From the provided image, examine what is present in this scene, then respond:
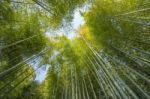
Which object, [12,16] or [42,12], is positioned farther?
[42,12]

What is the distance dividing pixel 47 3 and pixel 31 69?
2498 mm

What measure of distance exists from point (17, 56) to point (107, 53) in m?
3.16

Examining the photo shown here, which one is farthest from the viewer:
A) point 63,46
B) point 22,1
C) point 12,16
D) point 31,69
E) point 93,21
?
point 63,46

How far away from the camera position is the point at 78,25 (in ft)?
38.1

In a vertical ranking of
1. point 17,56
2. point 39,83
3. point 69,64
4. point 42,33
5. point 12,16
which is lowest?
point 39,83

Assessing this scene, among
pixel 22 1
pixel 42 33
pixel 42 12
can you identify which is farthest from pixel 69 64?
pixel 22 1

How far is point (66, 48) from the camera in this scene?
10898 millimetres

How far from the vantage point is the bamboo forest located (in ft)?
23.5

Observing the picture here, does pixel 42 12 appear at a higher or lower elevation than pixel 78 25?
higher

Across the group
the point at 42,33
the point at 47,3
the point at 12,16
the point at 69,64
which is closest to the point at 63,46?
the point at 69,64

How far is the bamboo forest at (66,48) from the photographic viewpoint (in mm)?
7148

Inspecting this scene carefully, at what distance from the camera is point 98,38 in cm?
930

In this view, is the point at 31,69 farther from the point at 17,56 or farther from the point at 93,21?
the point at 93,21

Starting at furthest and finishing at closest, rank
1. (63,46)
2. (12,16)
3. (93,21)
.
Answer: (63,46) → (93,21) → (12,16)
